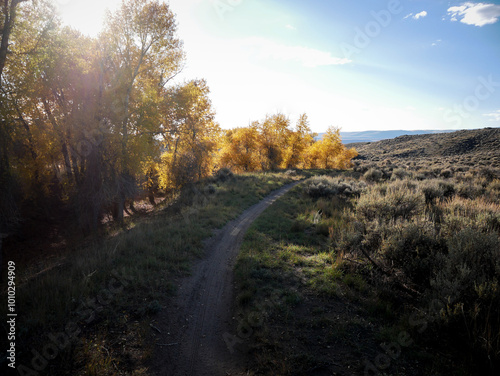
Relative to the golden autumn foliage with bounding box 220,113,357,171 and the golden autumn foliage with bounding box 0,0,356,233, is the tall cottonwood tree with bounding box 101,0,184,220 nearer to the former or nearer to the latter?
the golden autumn foliage with bounding box 0,0,356,233

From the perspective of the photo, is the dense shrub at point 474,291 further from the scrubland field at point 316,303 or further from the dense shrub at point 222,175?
the dense shrub at point 222,175

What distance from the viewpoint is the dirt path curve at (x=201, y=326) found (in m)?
4.09

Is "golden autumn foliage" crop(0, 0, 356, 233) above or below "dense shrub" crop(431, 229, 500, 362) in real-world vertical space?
above

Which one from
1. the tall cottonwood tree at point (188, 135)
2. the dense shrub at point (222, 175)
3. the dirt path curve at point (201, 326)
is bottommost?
the dirt path curve at point (201, 326)

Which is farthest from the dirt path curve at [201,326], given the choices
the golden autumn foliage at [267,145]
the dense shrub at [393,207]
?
the golden autumn foliage at [267,145]

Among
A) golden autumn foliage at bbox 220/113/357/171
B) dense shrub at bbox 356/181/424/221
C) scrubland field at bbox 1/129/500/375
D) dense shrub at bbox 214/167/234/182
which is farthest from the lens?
golden autumn foliage at bbox 220/113/357/171

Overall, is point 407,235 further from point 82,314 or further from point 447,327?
point 82,314

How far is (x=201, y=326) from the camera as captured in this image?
5.14 m

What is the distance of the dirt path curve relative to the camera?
161 inches

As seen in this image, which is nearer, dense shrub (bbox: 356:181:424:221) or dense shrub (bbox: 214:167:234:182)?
dense shrub (bbox: 356:181:424:221)

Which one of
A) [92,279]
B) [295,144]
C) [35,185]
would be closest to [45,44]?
[35,185]

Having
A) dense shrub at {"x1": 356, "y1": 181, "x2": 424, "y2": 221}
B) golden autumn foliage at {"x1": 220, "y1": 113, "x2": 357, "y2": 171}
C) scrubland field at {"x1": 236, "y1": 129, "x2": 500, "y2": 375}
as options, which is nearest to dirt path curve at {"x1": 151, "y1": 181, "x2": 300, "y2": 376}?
scrubland field at {"x1": 236, "y1": 129, "x2": 500, "y2": 375}

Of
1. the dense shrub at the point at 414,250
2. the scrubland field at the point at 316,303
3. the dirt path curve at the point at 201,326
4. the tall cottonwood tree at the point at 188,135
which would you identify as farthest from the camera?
the tall cottonwood tree at the point at 188,135

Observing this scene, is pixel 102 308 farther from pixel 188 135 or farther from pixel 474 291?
pixel 188 135
